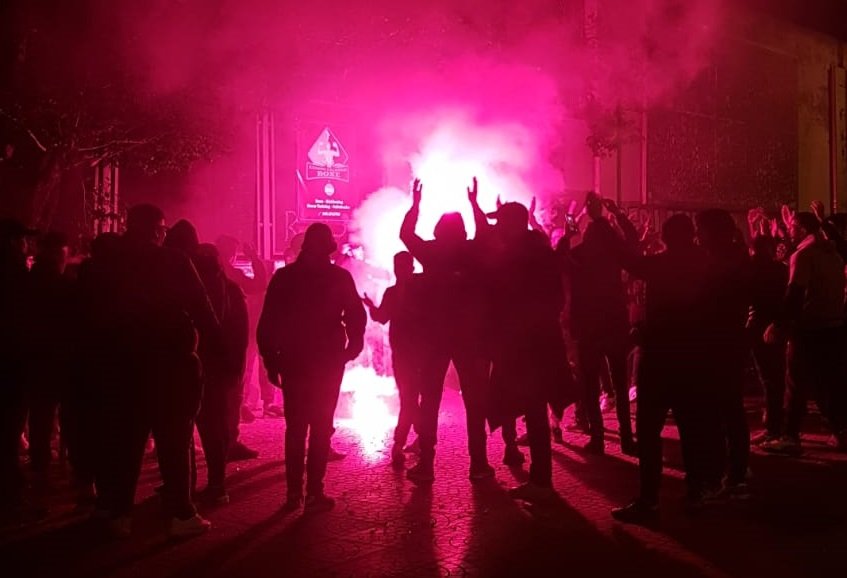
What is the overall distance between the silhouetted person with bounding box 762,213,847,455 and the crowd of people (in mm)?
33

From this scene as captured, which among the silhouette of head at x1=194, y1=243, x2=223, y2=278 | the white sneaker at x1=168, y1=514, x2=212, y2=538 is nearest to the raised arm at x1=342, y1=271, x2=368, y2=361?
the silhouette of head at x1=194, y1=243, x2=223, y2=278

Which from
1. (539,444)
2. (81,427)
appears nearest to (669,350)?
(539,444)

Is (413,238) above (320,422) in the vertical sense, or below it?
above

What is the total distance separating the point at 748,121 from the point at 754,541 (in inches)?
779

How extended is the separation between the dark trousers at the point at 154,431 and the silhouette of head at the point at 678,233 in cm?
284

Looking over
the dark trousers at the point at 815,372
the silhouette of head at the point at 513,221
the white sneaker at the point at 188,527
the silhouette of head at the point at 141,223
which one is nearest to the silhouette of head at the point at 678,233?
the silhouette of head at the point at 513,221

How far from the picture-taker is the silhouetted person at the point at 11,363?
4.93m

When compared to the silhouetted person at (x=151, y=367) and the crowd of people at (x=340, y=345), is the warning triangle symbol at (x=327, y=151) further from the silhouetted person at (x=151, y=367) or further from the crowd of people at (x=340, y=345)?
the silhouetted person at (x=151, y=367)

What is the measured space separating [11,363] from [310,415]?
1893 millimetres

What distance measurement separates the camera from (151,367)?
14.4ft

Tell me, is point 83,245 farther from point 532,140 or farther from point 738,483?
point 532,140

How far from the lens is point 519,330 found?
5.02 metres

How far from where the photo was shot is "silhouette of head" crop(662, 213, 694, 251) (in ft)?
15.3

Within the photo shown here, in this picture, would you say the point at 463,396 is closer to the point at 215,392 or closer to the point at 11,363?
the point at 215,392
